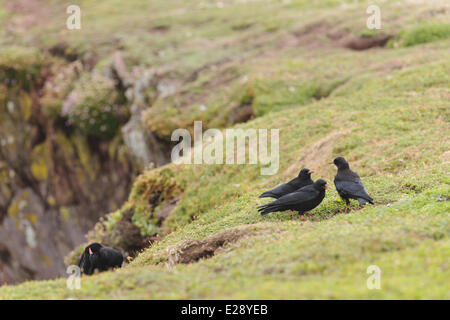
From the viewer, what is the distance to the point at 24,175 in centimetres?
3272

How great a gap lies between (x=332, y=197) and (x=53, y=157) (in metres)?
25.6

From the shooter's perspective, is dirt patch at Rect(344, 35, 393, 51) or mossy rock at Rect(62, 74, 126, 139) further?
mossy rock at Rect(62, 74, 126, 139)

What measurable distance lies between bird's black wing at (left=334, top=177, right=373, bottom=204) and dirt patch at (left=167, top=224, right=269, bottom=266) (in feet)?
5.41

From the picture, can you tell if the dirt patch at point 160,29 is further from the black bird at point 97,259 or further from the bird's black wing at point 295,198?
the bird's black wing at point 295,198

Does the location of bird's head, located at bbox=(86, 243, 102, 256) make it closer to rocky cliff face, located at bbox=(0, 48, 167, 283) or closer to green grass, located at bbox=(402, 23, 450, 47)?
rocky cliff face, located at bbox=(0, 48, 167, 283)

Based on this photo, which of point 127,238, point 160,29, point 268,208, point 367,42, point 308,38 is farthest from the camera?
point 160,29

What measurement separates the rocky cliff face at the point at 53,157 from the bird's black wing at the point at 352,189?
1960 centimetres

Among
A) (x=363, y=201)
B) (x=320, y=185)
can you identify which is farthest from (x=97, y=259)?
(x=363, y=201)

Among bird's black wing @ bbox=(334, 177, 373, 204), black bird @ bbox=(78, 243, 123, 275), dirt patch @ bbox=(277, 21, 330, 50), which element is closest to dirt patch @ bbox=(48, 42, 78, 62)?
dirt patch @ bbox=(277, 21, 330, 50)

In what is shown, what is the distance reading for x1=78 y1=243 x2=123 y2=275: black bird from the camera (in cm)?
932

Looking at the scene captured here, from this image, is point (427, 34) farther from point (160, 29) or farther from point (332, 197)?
point (160, 29)

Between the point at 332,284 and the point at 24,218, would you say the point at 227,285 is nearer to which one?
the point at 332,284

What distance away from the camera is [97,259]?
938cm
